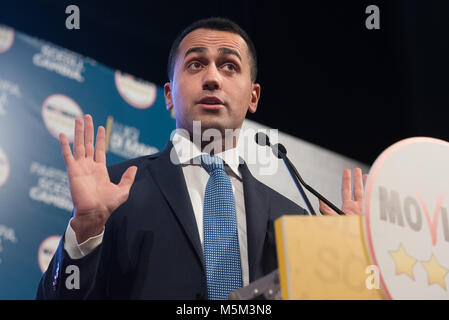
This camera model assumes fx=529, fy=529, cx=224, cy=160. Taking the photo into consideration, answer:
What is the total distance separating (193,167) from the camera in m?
1.53

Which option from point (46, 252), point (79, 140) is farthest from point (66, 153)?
point (46, 252)

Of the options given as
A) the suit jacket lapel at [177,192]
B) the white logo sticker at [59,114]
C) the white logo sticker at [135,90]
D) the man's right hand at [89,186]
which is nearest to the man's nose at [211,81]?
the suit jacket lapel at [177,192]

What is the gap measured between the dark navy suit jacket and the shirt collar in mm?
108

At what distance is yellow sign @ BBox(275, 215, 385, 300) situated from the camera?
860 millimetres

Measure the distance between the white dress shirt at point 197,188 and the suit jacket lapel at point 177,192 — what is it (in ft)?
0.13

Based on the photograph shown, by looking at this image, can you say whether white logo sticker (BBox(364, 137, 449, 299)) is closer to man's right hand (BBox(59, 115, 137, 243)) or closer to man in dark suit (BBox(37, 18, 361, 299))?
man in dark suit (BBox(37, 18, 361, 299))

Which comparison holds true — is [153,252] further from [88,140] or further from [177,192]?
[88,140]

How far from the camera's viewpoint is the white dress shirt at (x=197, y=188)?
122 cm

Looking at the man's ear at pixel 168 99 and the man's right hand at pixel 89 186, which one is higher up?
the man's ear at pixel 168 99

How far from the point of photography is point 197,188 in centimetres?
146

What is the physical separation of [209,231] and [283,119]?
2.05 m

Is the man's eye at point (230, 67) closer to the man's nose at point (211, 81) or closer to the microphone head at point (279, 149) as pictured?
the man's nose at point (211, 81)

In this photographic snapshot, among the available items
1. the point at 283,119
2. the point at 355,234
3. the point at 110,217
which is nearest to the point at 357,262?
the point at 355,234
